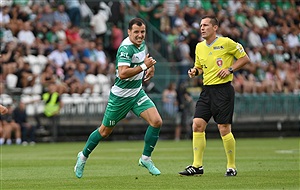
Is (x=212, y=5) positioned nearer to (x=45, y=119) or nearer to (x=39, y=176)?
(x=45, y=119)

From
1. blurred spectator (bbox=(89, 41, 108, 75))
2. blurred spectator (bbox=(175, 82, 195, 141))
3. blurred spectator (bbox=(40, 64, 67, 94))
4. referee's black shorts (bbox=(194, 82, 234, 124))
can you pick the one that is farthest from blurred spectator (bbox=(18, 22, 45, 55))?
referee's black shorts (bbox=(194, 82, 234, 124))

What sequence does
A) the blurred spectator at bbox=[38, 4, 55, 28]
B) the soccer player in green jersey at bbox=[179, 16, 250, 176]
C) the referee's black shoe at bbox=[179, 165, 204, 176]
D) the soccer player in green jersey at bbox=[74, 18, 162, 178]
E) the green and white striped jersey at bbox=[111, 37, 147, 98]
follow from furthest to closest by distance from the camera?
the blurred spectator at bbox=[38, 4, 55, 28] → the soccer player in green jersey at bbox=[179, 16, 250, 176] → the referee's black shoe at bbox=[179, 165, 204, 176] → the soccer player in green jersey at bbox=[74, 18, 162, 178] → the green and white striped jersey at bbox=[111, 37, 147, 98]

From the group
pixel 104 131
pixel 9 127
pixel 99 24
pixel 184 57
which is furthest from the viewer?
pixel 184 57

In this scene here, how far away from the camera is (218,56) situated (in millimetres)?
14688

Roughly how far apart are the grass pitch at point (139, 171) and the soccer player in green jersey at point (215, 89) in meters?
0.44

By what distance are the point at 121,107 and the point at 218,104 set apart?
1621 mm

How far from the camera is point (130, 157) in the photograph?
67.7 feet

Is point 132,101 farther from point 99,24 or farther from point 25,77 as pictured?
point 99,24

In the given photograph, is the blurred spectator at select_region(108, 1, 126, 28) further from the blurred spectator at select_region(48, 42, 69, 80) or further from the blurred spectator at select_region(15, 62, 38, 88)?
the blurred spectator at select_region(15, 62, 38, 88)

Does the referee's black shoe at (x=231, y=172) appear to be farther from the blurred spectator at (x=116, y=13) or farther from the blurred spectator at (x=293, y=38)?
the blurred spectator at (x=293, y=38)

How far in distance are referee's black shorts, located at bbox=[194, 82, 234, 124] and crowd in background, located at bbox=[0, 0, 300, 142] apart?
41.9 ft

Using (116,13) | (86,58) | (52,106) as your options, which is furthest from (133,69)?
(116,13)

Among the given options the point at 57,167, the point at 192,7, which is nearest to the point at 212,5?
the point at 192,7

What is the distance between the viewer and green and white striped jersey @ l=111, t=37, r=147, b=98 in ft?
45.6
